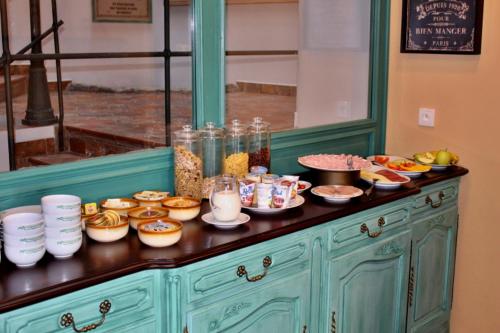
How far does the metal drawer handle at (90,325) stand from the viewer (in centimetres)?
162

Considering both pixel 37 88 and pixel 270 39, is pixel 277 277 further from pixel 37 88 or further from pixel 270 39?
pixel 270 39

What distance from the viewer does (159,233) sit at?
186 centimetres

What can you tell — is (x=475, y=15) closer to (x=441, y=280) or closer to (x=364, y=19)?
(x=364, y=19)

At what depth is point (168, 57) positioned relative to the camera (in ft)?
8.91

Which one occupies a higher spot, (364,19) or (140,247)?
(364,19)

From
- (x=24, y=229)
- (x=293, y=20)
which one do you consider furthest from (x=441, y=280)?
(x=24, y=229)

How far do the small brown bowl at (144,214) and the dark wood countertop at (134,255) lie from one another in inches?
1.7

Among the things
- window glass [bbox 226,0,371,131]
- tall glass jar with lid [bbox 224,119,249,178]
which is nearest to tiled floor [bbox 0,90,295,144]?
window glass [bbox 226,0,371,131]

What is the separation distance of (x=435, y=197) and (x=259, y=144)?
2.83 ft

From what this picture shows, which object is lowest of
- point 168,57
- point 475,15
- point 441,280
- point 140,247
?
point 441,280

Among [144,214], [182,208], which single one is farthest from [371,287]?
[144,214]

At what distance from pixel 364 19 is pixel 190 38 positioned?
1.06m

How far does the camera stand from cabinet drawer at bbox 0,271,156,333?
1560 millimetres

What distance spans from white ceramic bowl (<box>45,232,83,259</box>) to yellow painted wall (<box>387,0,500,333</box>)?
194 cm
